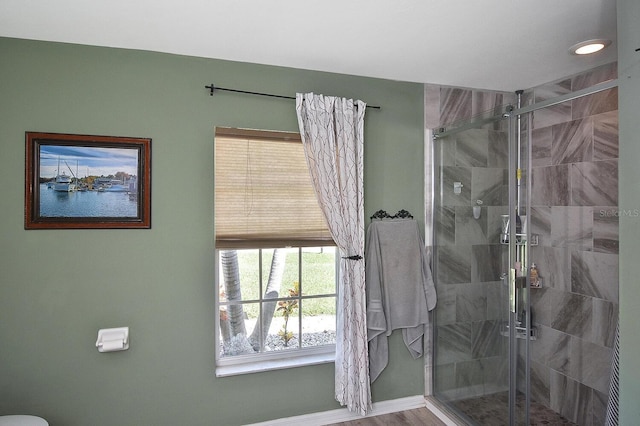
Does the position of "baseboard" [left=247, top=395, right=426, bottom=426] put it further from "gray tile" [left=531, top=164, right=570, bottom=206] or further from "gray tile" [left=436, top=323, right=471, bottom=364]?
"gray tile" [left=531, top=164, right=570, bottom=206]

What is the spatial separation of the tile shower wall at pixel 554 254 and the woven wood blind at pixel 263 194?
102 cm

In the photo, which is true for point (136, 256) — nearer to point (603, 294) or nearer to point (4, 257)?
point (4, 257)

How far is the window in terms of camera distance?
8.36ft

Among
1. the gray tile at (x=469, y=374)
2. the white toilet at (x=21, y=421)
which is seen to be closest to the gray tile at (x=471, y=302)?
the gray tile at (x=469, y=374)

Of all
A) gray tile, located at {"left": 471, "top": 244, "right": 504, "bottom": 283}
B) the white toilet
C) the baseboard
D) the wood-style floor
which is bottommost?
the wood-style floor

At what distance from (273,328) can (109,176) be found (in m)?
1.46

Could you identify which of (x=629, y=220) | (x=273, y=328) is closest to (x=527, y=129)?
(x=629, y=220)

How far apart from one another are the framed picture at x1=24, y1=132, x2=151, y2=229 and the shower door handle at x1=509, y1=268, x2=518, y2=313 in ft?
7.30

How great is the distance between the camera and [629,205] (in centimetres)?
154

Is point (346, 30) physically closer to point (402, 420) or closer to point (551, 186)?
point (551, 186)

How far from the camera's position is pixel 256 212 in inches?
102

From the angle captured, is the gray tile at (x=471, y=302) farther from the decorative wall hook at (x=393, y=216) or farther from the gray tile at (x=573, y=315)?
the decorative wall hook at (x=393, y=216)

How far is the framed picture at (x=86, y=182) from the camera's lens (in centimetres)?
222

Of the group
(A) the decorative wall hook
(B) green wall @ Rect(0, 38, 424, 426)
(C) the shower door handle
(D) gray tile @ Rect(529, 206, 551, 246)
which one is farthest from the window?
(D) gray tile @ Rect(529, 206, 551, 246)
